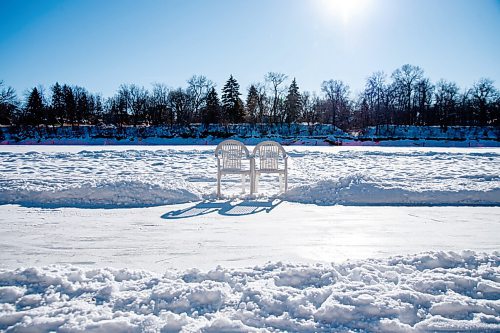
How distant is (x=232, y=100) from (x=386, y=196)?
155ft

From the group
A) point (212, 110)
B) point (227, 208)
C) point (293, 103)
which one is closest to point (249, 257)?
point (227, 208)

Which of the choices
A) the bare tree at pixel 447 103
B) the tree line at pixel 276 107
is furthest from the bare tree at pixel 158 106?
the bare tree at pixel 447 103

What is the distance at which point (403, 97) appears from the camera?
53625mm

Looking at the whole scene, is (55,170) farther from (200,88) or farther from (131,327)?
(200,88)

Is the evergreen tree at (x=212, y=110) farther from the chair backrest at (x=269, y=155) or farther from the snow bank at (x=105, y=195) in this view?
the snow bank at (x=105, y=195)

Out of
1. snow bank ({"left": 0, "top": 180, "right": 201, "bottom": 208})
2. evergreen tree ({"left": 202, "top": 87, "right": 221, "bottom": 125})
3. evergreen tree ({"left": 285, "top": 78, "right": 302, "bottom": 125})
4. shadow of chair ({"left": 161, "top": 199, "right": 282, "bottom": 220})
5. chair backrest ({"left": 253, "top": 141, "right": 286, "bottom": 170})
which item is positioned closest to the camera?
shadow of chair ({"left": 161, "top": 199, "right": 282, "bottom": 220})

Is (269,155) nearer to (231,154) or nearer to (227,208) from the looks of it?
(231,154)

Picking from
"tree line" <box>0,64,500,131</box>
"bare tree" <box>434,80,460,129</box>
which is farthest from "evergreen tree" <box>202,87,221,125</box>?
"bare tree" <box>434,80,460,129</box>

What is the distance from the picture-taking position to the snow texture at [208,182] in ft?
21.2

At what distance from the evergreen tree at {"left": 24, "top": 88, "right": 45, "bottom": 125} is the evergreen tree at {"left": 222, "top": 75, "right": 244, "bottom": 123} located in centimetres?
2686

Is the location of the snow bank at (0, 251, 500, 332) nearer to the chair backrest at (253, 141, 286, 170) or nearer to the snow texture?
the snow texture

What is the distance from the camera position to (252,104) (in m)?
54.3

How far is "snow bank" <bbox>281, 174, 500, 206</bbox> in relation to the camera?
647 cm

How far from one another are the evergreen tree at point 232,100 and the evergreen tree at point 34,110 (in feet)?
88.1
